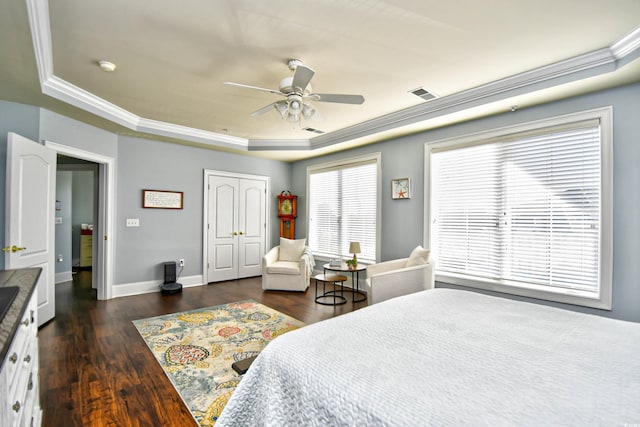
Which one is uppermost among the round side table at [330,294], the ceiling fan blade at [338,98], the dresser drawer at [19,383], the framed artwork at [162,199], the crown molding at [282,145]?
the crown molding at [282,145]

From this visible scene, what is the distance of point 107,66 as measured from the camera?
114 inches

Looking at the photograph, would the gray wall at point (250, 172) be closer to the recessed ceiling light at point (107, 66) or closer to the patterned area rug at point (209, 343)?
the recessed ceiling light at point (107, 66)

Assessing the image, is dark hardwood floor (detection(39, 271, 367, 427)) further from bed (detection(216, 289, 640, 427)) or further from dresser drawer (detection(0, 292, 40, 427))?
bed (detection(216, 289, 640, 427))

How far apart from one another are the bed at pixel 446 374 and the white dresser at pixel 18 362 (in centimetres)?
75

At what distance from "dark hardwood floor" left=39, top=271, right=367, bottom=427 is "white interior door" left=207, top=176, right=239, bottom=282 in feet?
3.23

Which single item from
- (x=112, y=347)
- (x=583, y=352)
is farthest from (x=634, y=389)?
(x=112, y=347)

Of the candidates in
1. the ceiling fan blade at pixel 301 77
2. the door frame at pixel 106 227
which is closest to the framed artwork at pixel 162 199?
the door frame at pixel 106 227

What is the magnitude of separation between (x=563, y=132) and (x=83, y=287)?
720 cm

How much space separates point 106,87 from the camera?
342 cm

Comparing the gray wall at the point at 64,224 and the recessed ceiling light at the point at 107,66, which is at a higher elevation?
the recessed ceiling light at the point at 107,66

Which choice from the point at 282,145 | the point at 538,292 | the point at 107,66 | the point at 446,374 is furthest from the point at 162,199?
the point at 538,292

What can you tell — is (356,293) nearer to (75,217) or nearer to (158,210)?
(158,210)

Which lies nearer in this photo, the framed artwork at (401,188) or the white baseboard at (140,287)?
the framed artwork at (401,188)

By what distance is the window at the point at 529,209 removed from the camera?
297cm
